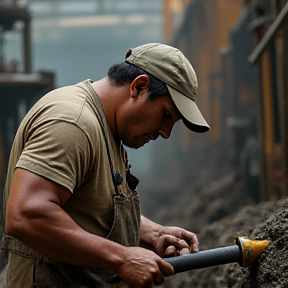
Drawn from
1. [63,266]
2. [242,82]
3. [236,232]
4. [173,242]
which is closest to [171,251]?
[173,242]

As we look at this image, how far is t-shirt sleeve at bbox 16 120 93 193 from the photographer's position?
7.36 ft

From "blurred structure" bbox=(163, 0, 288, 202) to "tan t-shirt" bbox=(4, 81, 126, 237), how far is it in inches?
129

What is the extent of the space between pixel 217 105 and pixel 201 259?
13284 mm

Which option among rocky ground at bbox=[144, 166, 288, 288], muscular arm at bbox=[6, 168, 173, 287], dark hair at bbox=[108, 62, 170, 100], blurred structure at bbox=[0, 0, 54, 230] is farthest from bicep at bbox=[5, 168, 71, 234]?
blurred structure at bbox=[0, 0, 54, 230]

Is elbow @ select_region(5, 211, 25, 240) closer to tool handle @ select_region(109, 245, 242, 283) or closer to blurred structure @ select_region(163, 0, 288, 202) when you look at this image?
tool handle @ select_region(109, 245, 242, 283)

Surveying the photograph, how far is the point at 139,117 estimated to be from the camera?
2541mm

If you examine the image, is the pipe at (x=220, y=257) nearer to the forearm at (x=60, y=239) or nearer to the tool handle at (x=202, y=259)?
the tool handle at (x=202, y=259)

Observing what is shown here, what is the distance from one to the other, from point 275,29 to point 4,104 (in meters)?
6.83

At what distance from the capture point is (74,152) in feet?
7.53

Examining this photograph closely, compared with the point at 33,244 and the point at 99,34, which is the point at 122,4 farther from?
the point at 33,244

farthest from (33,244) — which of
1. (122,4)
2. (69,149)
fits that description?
(122,4)

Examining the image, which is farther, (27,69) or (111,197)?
(27,69)

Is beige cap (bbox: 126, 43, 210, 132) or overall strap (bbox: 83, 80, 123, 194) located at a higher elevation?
beige cap (bbox: 126, 43, 210, 132)

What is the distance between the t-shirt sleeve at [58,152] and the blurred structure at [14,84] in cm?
862
